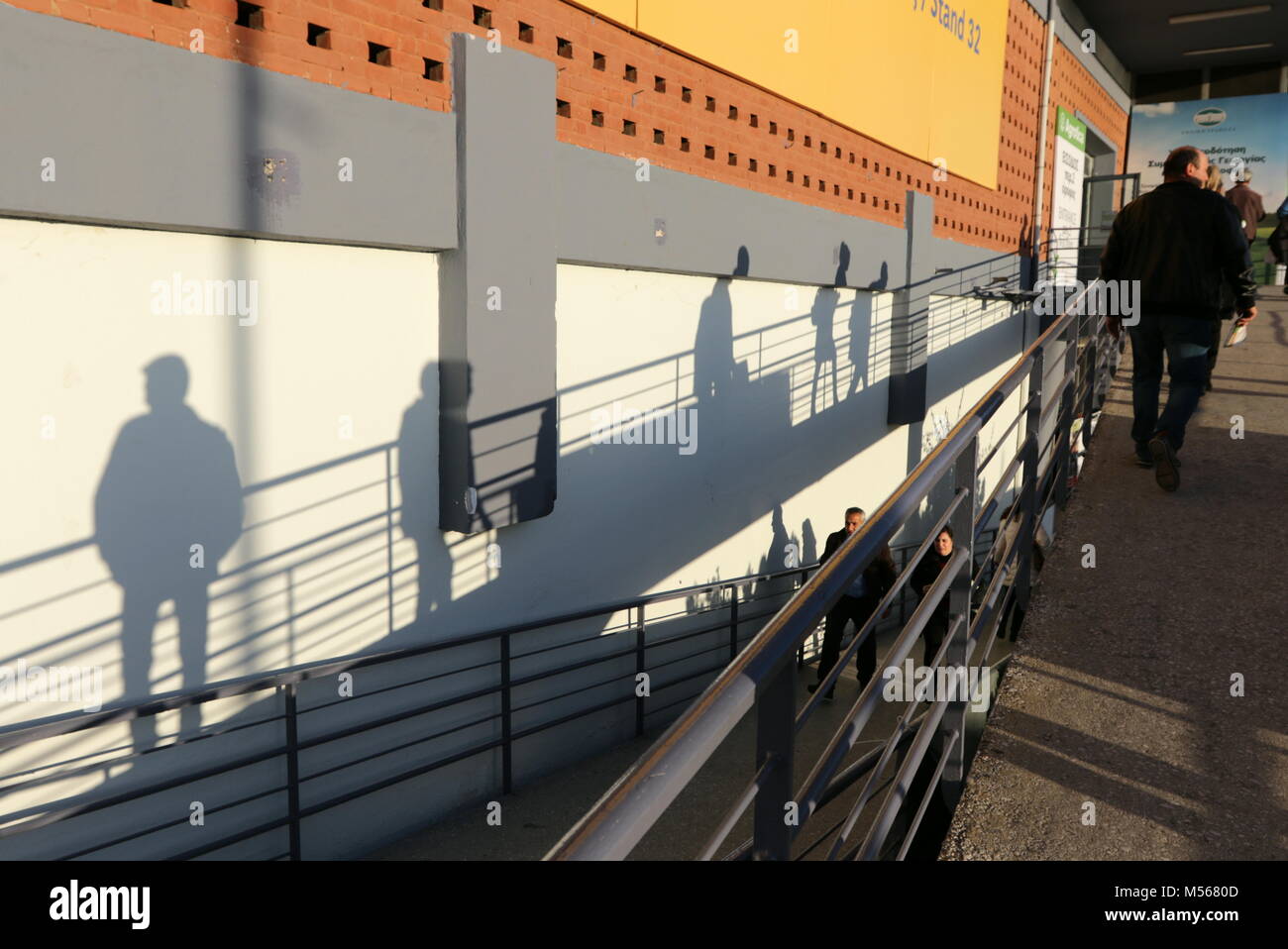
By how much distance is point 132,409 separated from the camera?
4.87 meters

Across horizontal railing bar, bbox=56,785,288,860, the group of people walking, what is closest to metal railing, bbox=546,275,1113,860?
horizontal railing bar, bbox=56,785,288,860

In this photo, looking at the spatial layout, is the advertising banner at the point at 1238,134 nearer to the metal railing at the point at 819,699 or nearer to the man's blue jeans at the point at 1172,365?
the man's blue jeans at the point at 1172,365

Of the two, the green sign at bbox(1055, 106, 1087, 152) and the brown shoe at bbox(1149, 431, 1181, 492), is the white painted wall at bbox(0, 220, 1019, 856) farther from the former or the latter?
the green sign at bbox(1055, 106, 1087, 152)

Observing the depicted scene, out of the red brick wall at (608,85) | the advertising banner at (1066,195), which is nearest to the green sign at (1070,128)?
the advertising banner at (1066,195)

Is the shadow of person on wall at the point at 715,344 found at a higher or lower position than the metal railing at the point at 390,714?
higher

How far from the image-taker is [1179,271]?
5.16m

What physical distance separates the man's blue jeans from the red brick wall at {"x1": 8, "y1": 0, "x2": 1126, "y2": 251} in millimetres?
3861

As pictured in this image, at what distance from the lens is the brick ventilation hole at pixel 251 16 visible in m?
5.06

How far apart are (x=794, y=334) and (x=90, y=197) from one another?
7.13 meters

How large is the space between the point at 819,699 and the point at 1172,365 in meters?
4.15

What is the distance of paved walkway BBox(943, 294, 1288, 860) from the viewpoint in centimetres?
248

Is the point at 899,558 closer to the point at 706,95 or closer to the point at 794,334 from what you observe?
the point at 794,334

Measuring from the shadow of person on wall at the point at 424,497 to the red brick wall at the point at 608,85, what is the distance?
69.8 inches

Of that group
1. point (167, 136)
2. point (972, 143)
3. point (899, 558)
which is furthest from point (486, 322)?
point (972, 143)
